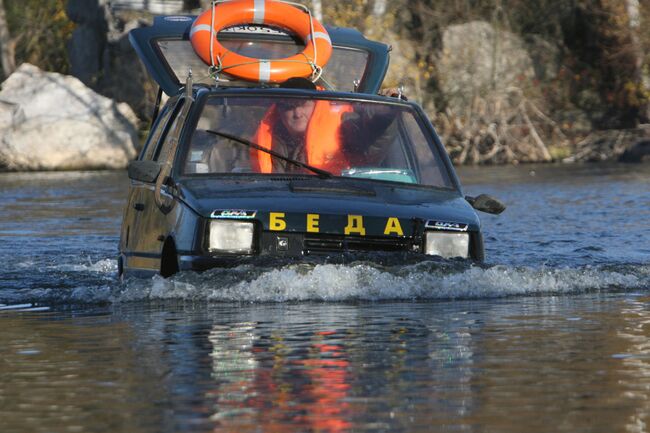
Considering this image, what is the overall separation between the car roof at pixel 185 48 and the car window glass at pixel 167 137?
1.05 meters

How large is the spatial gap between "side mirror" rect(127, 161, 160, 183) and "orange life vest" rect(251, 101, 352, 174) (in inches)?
22.2

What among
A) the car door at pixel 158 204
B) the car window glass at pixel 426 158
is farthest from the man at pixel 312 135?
the car door at pixel 158 204

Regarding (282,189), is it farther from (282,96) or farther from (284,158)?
(282,96)

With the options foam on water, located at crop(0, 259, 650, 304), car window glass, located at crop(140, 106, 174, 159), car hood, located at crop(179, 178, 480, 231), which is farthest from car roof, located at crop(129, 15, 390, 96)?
foam on water, located at crop(0, 259, 650, 304)

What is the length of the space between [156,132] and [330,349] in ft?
14.1

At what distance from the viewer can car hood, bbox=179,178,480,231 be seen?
919 cm

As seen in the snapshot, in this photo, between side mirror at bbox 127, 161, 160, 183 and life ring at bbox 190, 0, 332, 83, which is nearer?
side mirror at bbox 127, 161, 160, 183

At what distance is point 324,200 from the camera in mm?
9336

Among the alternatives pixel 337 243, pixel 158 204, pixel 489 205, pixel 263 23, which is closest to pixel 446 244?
pixel 337 243

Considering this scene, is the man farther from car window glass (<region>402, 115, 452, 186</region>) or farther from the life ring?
the life ring

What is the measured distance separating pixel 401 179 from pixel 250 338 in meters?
2.98

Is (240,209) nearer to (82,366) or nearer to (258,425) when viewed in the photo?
(82,366)

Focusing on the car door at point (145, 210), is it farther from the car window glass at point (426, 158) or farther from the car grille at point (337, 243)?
the car window glass at point (426, 158)

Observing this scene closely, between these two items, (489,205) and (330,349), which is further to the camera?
(489,205)
